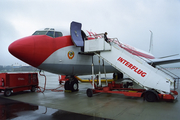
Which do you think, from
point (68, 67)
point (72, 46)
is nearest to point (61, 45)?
point (72, 46)

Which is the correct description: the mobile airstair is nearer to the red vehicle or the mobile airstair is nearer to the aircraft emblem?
the aircraft emblem

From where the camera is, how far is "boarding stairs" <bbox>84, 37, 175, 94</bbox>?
6697 millimetres

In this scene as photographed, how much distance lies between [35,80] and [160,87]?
8.75 metres

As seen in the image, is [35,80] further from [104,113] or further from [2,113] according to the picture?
[104,113]

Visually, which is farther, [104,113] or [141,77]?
[141,77]

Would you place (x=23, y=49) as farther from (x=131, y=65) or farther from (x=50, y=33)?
(x=131, y=65)

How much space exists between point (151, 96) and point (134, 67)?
5.12 ft

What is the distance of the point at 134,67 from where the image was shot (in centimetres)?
720

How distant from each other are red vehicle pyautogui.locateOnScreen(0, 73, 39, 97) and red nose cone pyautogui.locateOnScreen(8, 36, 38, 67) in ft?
9.21

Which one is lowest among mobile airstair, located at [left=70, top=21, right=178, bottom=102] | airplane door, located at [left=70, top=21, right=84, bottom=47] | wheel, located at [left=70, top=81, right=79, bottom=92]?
wheel, located at [left=70, top=81, right=79, bottom=92]

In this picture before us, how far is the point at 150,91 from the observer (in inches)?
269

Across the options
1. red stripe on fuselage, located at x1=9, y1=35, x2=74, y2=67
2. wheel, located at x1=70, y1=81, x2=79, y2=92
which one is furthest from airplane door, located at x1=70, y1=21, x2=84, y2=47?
wheel, located at x1=70, y1=81, x2=79, y2=92

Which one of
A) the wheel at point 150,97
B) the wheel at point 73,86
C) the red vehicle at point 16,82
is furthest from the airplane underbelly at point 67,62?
the wheel at point 150,97

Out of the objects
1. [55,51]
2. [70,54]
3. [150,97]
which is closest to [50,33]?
[55,51]
